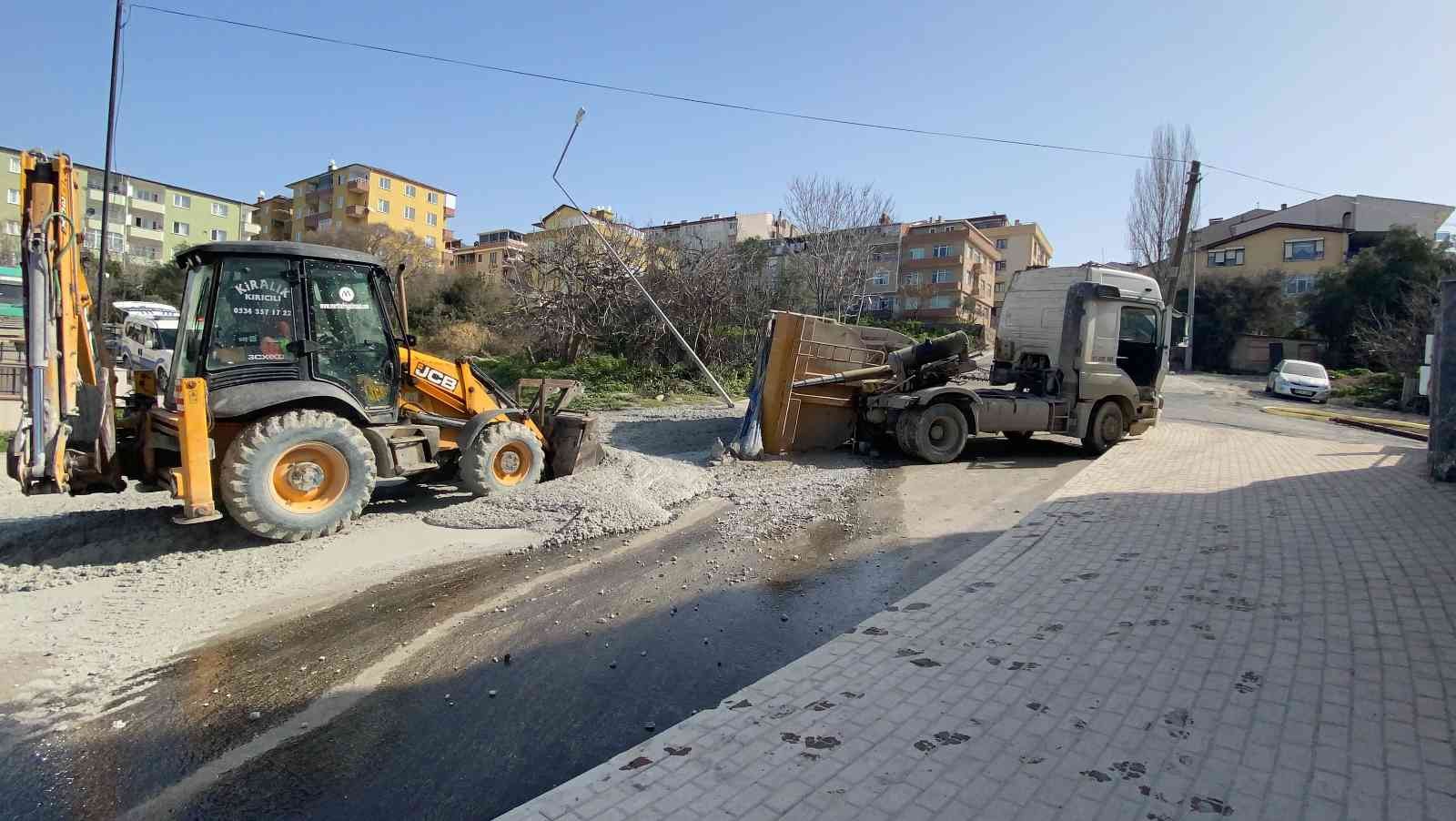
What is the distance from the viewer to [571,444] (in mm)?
8852

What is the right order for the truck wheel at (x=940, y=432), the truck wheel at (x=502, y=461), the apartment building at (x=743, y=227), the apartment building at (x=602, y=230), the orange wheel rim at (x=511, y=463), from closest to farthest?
1. the truck wheel at (x=502, y=461)
2. the orange wheel rim at (x=511, y=463)
3. the truck wheel at (x=940, y=432)
4. the apartment building at (x=602, y=230)
5. the apartment building at (x=743, y=227)

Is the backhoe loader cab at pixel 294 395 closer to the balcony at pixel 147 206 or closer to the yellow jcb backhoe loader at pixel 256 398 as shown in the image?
the yellow jcb backhoe loader at pixel 256 398

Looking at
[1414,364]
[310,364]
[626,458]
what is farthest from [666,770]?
[1414,364]

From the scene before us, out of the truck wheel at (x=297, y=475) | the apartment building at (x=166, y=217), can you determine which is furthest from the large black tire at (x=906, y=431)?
the apartment building at (x=166, y=217)

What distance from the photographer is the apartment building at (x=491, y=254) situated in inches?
978

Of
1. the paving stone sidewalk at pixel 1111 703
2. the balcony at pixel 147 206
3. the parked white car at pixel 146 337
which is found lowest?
the paving stone sidewalk at pixel 1111 703

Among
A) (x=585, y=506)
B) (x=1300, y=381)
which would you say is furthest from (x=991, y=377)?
(x=1300, y=381)

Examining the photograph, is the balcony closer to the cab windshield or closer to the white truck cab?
the cab windshield

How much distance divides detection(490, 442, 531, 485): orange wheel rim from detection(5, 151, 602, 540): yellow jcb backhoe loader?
0.06 feet

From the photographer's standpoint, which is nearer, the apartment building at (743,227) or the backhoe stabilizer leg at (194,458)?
the backhoe stabilizer leg at (194,458)

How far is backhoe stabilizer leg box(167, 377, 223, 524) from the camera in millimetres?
5820

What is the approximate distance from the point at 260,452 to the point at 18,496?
4213mm

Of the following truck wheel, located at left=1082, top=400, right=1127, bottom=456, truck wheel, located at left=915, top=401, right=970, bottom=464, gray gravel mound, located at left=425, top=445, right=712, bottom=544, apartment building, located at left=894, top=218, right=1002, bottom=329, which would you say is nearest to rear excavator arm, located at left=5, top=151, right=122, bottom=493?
gray gravel mound, located at left=425, top=445, right=712, bottom=544

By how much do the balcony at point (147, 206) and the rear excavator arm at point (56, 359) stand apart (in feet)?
235
